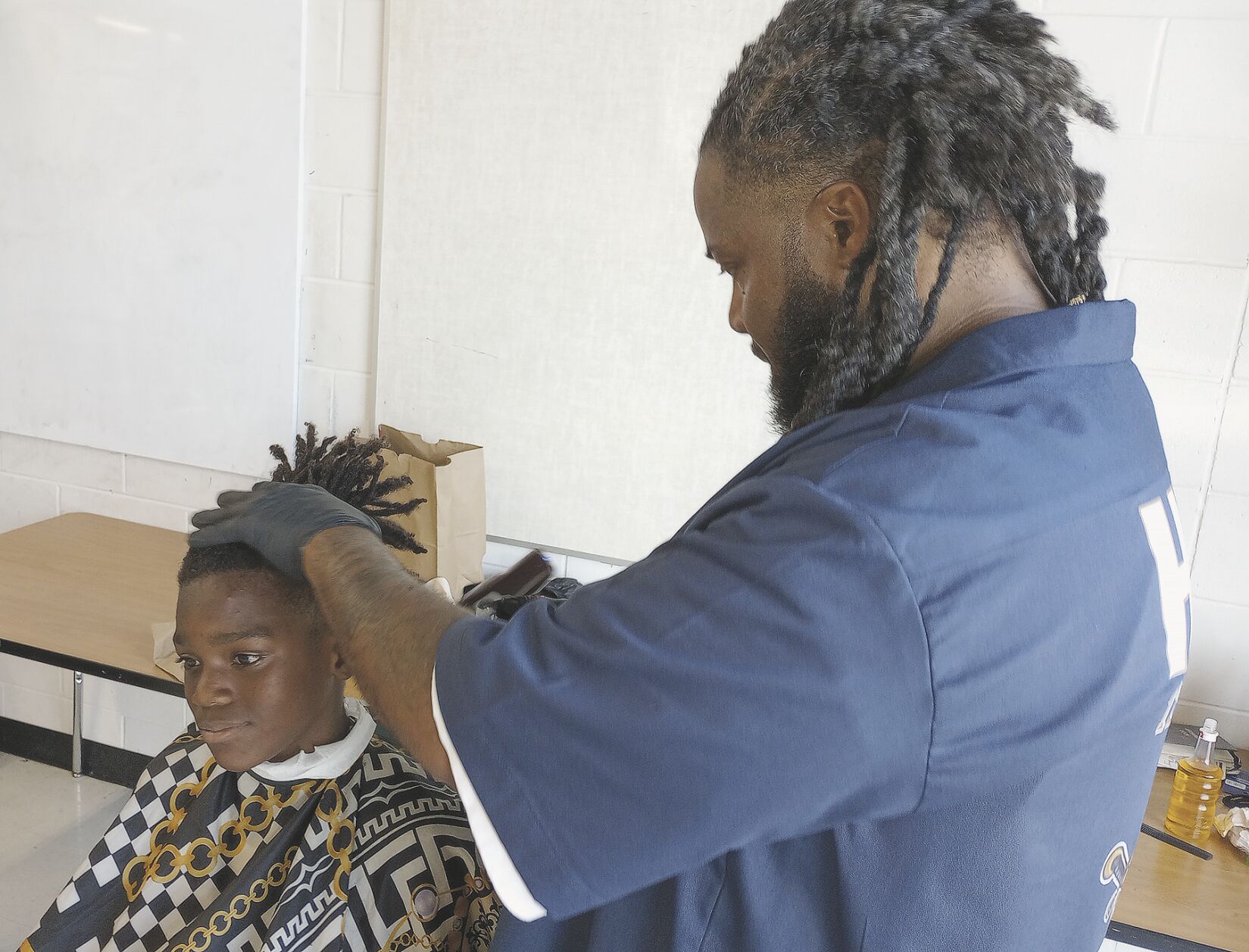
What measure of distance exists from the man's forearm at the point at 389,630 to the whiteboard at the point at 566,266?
1231 mm

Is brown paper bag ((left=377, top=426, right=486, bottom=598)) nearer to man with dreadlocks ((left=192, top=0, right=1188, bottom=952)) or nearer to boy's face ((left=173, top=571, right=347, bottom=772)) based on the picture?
boy's face ((left=173, top=571, right=347, bottom=772))

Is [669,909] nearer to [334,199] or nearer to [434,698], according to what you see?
[434,698]

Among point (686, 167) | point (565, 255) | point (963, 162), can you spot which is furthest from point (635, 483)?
point (963, 162)

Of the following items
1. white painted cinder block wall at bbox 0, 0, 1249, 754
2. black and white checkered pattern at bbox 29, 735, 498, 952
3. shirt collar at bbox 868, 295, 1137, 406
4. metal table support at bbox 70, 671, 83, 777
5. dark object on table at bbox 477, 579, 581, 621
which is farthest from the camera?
metal table support at bbox 70, 671, 83, 777

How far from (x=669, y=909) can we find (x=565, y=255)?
1.55m

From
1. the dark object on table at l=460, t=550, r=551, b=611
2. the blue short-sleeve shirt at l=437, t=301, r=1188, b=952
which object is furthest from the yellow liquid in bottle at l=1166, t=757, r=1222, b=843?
the dark object on table at l=460, t=550, r=551, b=611

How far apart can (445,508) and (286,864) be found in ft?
2.37

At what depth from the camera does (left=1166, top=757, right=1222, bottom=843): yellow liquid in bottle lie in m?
1.59

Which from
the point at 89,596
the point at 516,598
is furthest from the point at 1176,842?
the point at 89,596

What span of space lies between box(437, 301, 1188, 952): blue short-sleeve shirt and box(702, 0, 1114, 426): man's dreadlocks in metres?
0.06

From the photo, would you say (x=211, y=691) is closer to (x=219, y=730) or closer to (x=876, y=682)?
(x=219, y=730)

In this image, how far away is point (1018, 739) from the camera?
66cm

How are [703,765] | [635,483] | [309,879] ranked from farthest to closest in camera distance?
[635,483]
[309,879]
[703,765]

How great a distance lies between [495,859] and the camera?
69cm
